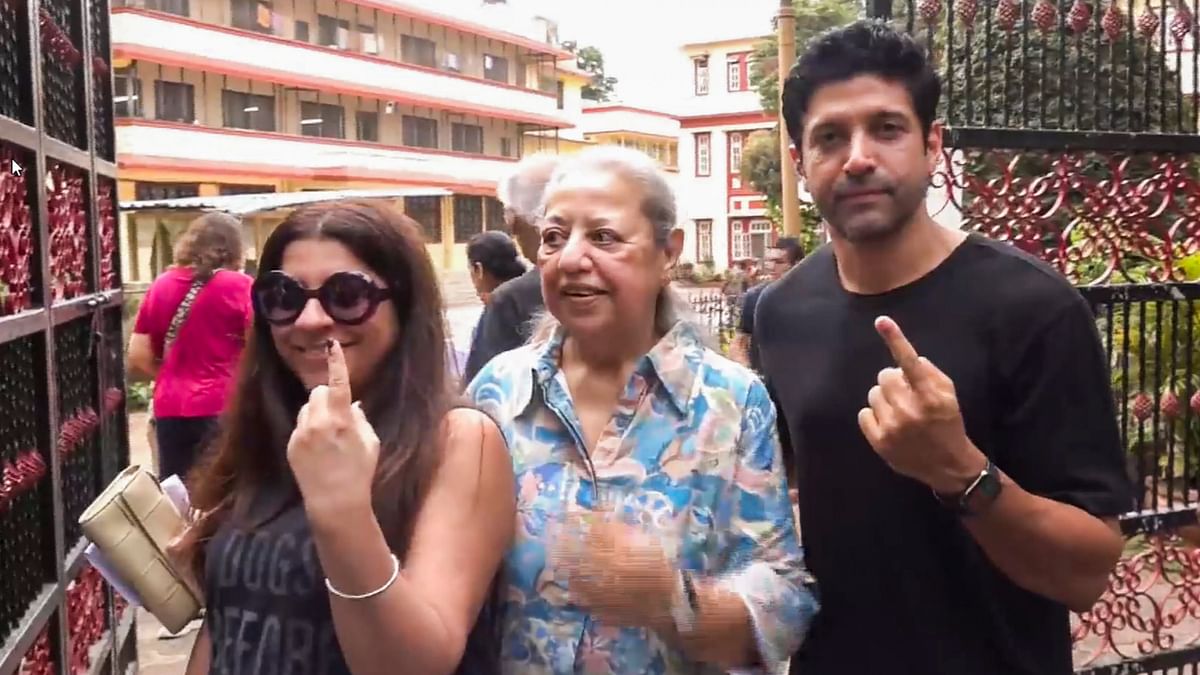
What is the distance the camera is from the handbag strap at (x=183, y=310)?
16.8 feet

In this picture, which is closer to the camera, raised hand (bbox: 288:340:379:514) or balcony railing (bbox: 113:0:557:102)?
raised hand (bbox: 288:340:379:514)

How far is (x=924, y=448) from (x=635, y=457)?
44cm

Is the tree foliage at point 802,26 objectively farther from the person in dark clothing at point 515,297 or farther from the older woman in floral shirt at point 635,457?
the older woman in floral shirt at point 635,457

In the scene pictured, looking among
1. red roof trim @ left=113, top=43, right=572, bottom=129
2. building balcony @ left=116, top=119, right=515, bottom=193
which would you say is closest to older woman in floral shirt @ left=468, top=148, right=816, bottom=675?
red roof trim @ left=113, top=43, right=572, bottom=129

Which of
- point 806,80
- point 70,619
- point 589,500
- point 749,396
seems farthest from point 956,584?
point 70,619

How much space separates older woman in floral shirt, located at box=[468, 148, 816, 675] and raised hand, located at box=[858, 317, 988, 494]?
0.23 metres

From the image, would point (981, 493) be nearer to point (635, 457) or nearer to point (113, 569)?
point (635, 457)

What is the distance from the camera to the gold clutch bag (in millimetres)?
1812

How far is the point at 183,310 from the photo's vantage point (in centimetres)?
512

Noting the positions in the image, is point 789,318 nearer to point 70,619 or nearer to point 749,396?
point 749,396

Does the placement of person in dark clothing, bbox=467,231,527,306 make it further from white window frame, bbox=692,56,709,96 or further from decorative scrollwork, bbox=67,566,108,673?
white window frame, bbox=692,56,709,96

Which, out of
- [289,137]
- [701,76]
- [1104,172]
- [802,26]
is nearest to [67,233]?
[1104,172]

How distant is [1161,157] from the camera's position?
311cm

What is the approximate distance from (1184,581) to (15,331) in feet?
10.3
